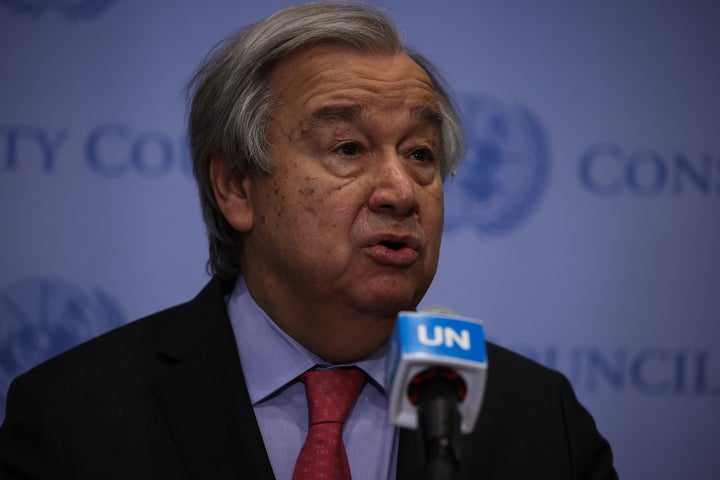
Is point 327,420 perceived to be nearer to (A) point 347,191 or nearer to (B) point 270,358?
(B) point 270,358

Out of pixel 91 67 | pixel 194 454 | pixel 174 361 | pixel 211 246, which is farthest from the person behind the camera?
pixel 91 67

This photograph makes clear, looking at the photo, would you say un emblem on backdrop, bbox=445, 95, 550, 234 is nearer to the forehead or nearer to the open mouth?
the forehead

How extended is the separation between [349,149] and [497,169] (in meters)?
0.91

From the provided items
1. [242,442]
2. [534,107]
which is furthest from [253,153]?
[534,107]

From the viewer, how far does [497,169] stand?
2.77m

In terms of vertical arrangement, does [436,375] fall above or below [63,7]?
below

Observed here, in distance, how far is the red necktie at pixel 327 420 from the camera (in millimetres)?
1801

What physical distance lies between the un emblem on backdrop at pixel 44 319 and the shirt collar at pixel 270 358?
671 mm

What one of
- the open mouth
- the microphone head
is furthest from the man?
the microphone head

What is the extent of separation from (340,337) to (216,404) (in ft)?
1.10

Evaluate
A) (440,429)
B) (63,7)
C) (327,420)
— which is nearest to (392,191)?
(327,420)

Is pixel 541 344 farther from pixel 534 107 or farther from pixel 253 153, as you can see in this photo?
pixel 253 153

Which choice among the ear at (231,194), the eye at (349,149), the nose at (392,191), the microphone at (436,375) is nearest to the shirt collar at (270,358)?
the ear at (231,194)

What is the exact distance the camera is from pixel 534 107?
2.80 meters
